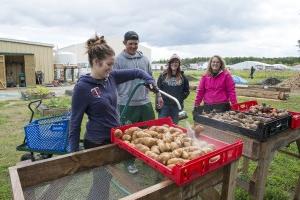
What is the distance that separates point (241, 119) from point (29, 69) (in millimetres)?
21602

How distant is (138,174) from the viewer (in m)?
2.37

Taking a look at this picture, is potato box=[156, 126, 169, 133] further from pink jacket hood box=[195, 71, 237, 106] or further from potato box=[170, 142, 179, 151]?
pink jacket hood box=[195, 71, 237, 106]

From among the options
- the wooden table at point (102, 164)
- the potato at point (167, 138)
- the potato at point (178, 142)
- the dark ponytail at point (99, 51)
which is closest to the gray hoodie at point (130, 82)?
the dark ponytail at point (99, 51)

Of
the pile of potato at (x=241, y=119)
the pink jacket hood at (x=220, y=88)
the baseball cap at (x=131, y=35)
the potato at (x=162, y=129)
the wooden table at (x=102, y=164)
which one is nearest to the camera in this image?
the wooden table at (x=102, y=164)

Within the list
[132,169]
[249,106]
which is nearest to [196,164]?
[132,169]

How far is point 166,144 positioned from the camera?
2.18 metres

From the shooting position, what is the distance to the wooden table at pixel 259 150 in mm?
2875

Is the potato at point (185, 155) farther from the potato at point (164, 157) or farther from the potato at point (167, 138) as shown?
the potato at point (167, 138)

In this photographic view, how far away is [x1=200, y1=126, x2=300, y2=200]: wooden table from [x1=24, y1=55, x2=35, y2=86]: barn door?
21.2 meters

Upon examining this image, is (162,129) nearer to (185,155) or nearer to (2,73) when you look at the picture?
(185,155)

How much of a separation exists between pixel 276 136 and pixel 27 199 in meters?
2.52

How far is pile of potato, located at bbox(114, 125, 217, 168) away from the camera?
1.96 metres

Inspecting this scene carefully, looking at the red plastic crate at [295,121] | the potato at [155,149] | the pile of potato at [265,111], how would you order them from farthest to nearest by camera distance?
the pile of potato at [265,111] → the red plastic crate at [295,121] → the potato at [155,149]

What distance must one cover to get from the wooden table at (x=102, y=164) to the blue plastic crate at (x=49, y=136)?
4.97ft
